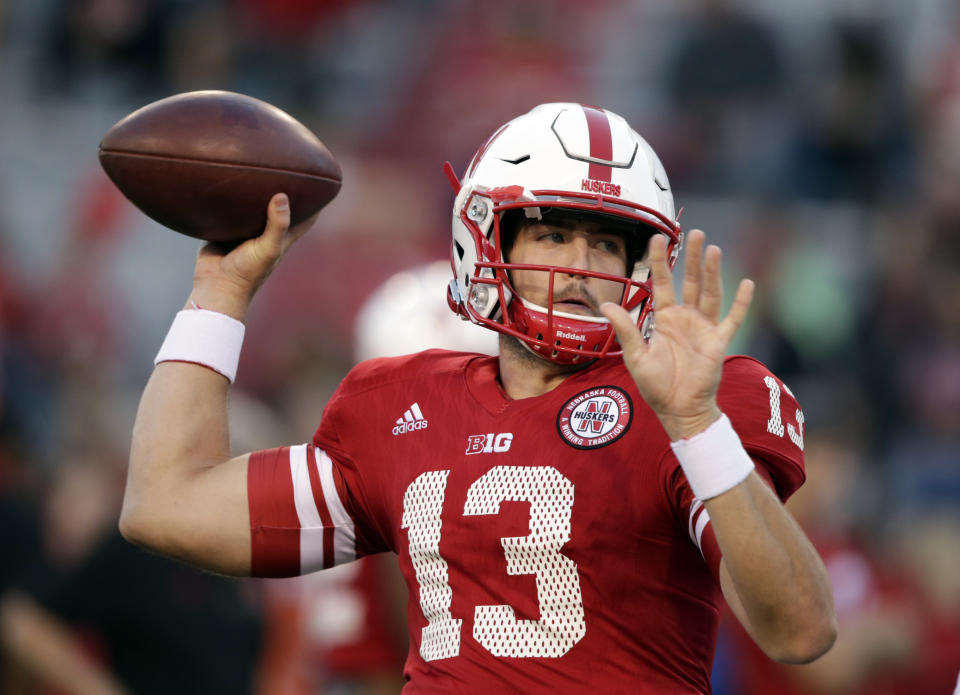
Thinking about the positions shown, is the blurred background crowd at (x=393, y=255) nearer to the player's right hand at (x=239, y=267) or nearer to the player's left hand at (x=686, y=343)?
the player's right hand at (x=239, y=267)

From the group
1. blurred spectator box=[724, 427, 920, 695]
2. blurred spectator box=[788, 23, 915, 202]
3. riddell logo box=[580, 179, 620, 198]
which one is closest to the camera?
riddell logo box=[580, 179, 620, 198]

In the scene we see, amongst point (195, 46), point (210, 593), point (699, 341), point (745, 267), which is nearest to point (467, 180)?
point (699, 341)

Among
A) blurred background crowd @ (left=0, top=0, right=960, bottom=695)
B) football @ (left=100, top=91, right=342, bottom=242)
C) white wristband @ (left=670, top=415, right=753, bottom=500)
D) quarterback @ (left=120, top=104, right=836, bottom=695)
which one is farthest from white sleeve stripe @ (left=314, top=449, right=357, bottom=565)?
blurred background crowd @ (left=0, top=0, right=960, bottom=695)

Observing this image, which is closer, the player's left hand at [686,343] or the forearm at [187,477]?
the player's left hand at [686,343]

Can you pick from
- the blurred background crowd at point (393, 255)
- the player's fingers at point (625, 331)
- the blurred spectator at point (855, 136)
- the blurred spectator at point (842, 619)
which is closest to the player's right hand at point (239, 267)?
the player's fingers at point (625, 331)

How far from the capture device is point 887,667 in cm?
507

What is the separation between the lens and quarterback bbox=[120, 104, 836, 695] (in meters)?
2.37

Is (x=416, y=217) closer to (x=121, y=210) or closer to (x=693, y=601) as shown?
(x=121, y=210)

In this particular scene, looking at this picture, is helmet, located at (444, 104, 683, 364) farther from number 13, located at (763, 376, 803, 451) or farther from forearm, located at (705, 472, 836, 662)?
forearm, located at (705, 472, 836, 662)

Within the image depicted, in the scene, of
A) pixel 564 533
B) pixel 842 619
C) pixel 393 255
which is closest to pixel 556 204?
pixel 564 533

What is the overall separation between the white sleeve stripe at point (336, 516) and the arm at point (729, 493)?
2.91ft

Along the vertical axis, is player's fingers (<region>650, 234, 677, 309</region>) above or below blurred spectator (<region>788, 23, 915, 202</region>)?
above

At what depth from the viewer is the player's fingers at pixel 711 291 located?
7.75ft

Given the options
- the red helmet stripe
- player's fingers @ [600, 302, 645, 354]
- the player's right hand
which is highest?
the red helmet stripe
